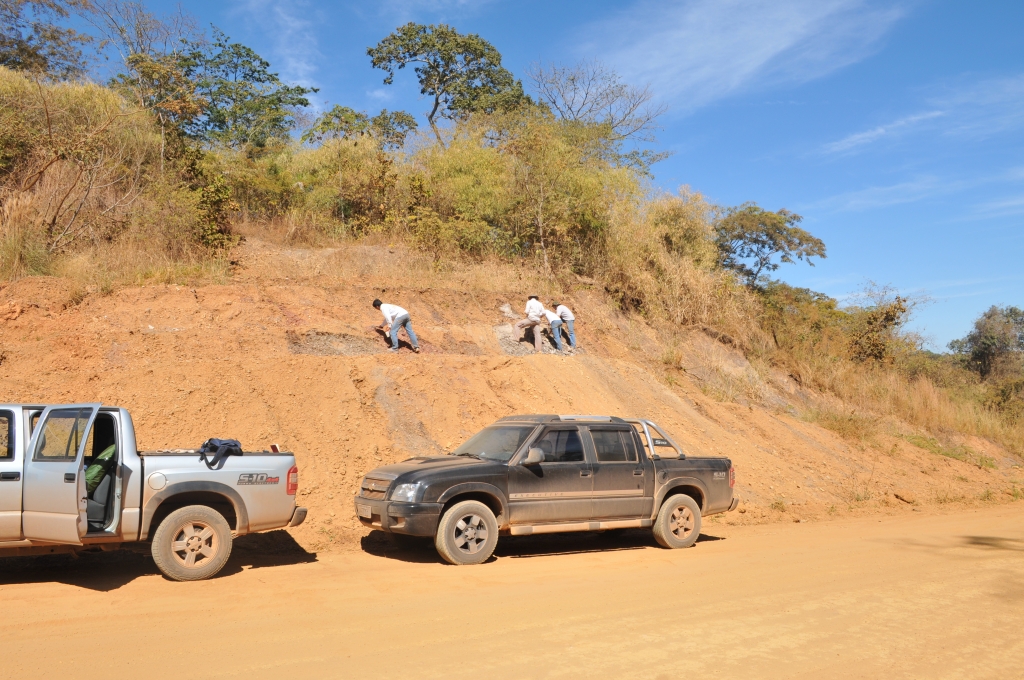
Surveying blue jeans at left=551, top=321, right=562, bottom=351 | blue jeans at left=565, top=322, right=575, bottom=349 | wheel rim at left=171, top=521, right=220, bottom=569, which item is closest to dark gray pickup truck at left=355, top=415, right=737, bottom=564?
wheel rim at left=171, top=521, right=220, bottom=569

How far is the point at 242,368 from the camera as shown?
13.6m

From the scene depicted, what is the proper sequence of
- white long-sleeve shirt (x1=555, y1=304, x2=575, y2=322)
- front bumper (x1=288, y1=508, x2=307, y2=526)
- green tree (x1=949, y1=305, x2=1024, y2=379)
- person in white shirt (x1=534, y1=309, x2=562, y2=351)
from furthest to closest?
green tree (x1=949, y1=305, x2=1024, y2=379), white long-sleeve shirt (x1=555, y1=304, x2=575, y2=322), person in white shirt (x1=534, y1=309, x2=562, y2=351), front bumper (x1=288, y1=508, x2=307, y2=526)

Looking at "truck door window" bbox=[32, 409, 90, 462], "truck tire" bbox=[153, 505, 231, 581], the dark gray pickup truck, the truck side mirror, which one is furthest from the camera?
the truck side mirror

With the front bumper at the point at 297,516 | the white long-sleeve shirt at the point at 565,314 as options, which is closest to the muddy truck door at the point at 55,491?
the front bumper at the point at 297,516

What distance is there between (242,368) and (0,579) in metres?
5.91

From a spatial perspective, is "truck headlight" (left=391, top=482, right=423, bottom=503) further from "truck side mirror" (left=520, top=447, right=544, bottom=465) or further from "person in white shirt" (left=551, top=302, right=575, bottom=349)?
"person in white shirt" (left=551, top=302, right=575, bottom=349)

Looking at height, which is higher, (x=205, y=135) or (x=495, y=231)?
(x=205, y=135)

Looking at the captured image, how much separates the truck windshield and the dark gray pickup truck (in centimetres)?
2

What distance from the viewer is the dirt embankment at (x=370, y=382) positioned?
1243cm

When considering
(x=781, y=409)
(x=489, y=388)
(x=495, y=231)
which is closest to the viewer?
(x=489, y=388)

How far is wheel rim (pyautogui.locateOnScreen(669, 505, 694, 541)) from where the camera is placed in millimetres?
11047

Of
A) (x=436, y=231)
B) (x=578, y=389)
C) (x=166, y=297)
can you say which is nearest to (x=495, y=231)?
(x=436, y=231)

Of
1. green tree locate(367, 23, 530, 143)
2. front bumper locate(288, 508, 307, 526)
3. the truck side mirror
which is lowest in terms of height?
front bumper locate(288, 508, 307, 526)

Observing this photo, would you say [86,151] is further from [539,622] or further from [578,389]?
[539,622]
